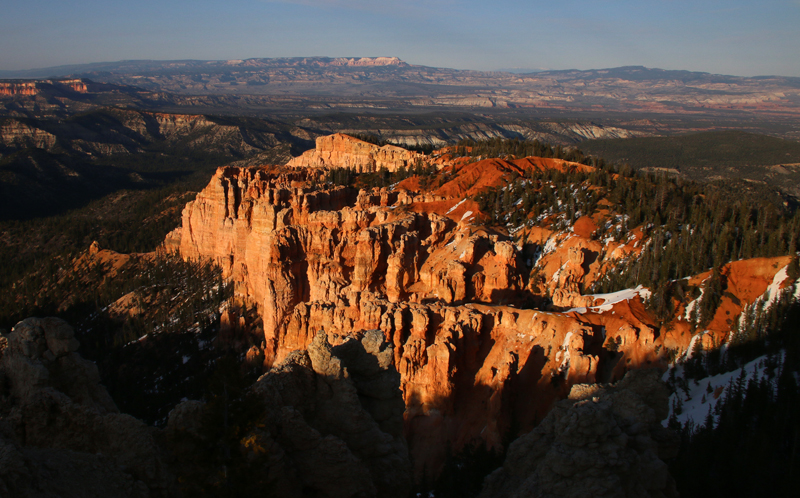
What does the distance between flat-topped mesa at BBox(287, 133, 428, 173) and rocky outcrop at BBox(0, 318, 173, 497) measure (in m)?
59.6

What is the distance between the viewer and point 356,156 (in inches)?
3396

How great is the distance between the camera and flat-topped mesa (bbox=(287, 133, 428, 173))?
80.2 m

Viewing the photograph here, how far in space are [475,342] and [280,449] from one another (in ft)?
56.4

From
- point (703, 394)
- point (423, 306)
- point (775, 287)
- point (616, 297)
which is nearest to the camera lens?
point (703, 394)

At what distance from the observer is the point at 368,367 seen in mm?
16297

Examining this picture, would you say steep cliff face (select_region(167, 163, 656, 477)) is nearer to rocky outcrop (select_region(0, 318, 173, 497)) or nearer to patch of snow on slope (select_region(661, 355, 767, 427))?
patch of snow on slope (select_region(661, 355, 767, 427))

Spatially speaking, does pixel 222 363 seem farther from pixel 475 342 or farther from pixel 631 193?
pixel 631 193

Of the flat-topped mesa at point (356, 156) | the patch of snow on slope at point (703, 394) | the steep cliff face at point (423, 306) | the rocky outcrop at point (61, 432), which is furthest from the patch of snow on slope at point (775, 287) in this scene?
the flat-topped mesa at point (356, 156)

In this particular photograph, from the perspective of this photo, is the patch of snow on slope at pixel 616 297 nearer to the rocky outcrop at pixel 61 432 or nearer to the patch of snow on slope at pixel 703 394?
the patch of snow on slope at pixel 703 394

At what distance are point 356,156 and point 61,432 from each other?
7675 cm

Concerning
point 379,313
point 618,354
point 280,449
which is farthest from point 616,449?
point 379,313

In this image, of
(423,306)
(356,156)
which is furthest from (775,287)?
(356,156)

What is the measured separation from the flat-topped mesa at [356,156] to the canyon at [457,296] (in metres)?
19.5

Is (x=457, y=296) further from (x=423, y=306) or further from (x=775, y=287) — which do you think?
(x=775, y=287)
